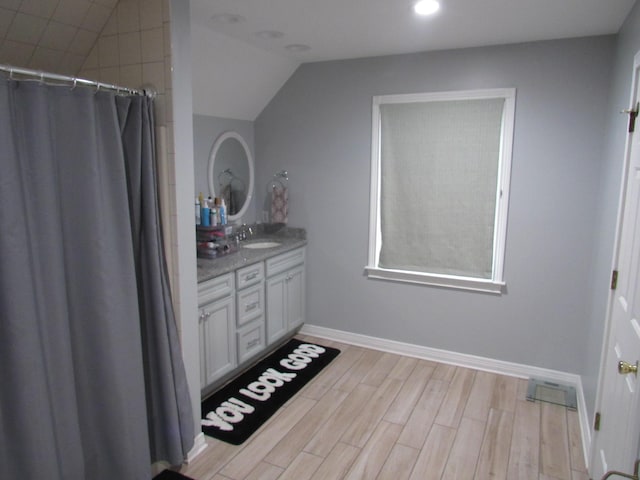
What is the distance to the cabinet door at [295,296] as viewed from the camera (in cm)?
366

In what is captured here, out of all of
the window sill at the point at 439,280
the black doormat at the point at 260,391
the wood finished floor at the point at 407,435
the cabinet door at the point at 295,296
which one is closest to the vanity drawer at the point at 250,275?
the cabinet door at the point at 295,296

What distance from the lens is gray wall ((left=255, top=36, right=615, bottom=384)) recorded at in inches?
114

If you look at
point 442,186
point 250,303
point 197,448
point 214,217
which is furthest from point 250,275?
point 442,186

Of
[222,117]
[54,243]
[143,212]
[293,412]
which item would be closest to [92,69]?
[143,212]

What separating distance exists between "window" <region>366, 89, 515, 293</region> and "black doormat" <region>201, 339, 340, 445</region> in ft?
2.93

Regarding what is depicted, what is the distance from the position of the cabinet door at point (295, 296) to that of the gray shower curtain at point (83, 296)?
1.54 meters

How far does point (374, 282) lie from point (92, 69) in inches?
96.7

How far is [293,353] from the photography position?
358 centimetres

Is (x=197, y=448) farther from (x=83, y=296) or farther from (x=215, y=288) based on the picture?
(x=83, y=296)

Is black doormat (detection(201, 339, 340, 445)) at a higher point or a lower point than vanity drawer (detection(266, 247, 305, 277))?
lower

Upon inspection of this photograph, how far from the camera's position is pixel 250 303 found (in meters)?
3.15

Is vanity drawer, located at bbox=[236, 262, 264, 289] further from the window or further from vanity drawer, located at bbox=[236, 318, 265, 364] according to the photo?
the window

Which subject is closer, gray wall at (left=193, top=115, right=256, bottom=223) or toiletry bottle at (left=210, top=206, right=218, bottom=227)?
toiletry bottle at (left=210, top=206, right=218, bottom=227)

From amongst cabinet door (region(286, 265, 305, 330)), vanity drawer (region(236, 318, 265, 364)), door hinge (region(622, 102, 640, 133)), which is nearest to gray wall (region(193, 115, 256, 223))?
cabinet door (region(286, 265, 305, 330))
